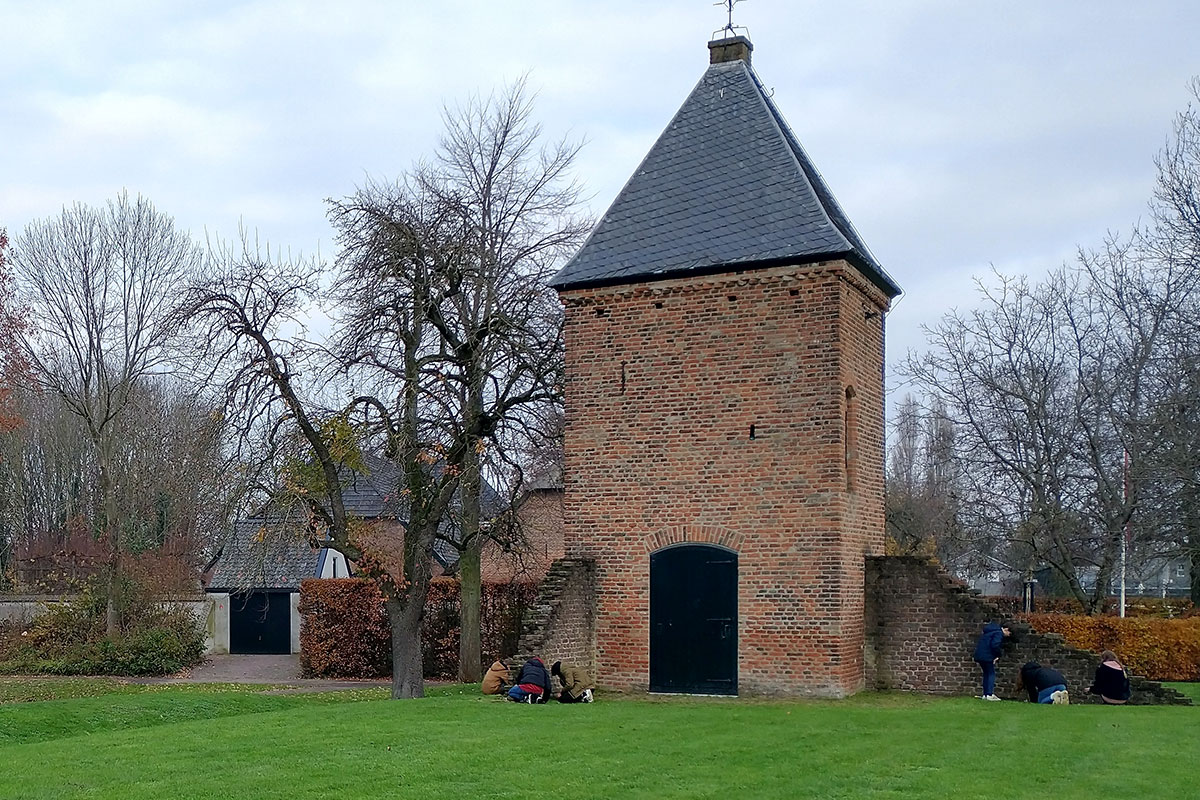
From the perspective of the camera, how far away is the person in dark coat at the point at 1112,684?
55.4 ft

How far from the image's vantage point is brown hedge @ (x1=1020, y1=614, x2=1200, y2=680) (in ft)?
77.8

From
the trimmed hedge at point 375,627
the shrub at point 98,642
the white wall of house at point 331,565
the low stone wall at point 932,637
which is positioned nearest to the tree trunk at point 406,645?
the trimmed hedge at point 375,627

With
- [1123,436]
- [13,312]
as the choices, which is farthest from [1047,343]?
[13,312]

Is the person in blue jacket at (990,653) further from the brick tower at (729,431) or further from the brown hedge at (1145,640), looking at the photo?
the brown hedge at (1145,640)

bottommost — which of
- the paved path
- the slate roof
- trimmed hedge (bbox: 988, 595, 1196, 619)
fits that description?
the paved path

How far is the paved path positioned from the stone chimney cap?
15.0m

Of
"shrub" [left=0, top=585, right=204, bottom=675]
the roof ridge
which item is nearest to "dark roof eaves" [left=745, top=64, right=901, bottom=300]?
the roof ridge

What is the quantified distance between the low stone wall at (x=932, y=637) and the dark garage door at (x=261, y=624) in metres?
24.4

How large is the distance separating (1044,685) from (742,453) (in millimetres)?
5452

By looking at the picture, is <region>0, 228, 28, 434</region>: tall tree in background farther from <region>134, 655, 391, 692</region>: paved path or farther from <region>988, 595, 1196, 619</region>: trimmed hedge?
<region>988, 595, 1196, 619</region>: trimmed hedge

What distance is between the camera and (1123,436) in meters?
26.1

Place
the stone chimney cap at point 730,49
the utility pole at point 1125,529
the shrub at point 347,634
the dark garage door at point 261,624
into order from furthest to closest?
1. the dark garage door at point 261,624
2. the shrub at point 347,634
3. the utility pole at point 1125,529
4. the stone chimney cap at point 730,49

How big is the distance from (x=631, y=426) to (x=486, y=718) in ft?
19.3

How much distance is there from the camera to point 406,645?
19.9 m
